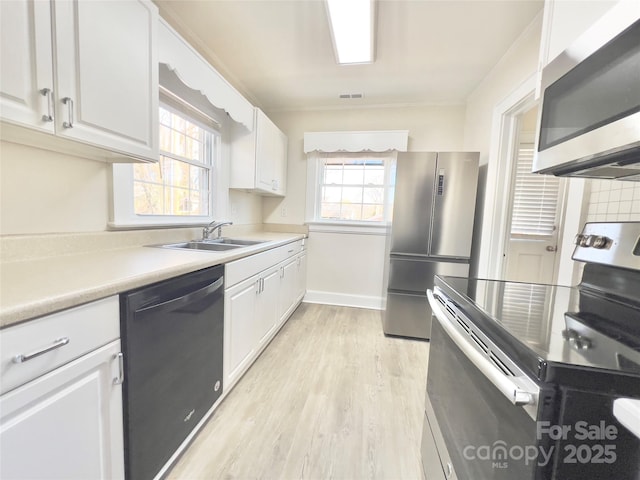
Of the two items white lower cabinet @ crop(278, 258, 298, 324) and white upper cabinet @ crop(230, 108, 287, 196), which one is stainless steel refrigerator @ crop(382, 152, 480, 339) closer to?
white lower cabinet @ crop(278, 258, 298, 324)

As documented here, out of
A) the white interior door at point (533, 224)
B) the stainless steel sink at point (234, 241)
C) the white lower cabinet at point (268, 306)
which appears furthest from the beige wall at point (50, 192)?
the white interior door at point (533, 224)

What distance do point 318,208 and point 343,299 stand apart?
1220 mm

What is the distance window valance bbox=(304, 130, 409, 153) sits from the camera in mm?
3154

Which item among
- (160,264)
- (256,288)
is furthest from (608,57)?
(256,288)

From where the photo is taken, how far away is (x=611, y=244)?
988 millimetres

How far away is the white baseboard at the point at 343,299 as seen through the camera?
11.4 ft

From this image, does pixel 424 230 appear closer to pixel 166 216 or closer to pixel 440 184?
pixel 440 184

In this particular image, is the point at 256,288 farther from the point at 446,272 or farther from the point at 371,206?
the point at 371,206

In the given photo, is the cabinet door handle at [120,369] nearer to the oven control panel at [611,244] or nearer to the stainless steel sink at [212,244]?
the stainless steel sink at [212,244]

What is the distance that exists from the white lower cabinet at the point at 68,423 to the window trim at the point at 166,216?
3.14 ft

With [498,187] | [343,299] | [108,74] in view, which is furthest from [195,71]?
[343,299]

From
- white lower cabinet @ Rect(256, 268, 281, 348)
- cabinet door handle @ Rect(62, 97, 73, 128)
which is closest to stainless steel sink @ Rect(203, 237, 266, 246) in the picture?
white lower cabinet @ Rect(256, 268, 281, 348)

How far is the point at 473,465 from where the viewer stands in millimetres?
731

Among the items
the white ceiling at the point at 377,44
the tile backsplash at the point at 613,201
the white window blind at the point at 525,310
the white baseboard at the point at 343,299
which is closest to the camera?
the white window blind at the point at 525,310
